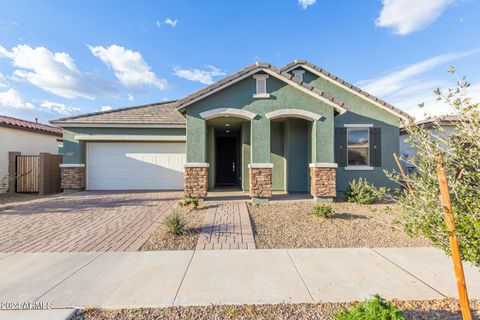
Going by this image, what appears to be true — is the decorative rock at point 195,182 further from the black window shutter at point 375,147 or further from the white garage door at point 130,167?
the black window shutter at point 375,147

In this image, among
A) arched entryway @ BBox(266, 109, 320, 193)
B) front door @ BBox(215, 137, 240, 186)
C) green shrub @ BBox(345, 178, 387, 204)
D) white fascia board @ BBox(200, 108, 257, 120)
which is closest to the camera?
green shrub @ BBox(345, 178, 387, 204)

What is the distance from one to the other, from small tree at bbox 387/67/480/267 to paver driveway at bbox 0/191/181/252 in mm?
4701

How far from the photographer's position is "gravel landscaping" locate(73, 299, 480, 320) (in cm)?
262

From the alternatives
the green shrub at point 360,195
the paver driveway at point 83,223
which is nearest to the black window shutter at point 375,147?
the green shrub at point 360,195

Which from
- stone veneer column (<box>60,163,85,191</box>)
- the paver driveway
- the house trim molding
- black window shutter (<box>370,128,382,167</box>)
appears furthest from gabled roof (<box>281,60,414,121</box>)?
stone veneer column (<box>60,163,85,191</box>)

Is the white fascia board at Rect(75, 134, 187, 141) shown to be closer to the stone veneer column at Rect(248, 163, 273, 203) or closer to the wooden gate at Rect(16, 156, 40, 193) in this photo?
the wooden gate at Rect(16, 156, 40, 193)

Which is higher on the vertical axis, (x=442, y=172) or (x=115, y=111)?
(x=115, y=111)

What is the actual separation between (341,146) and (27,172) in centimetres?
1491

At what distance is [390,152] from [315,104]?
4.66 m

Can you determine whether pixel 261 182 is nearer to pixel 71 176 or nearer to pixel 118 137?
pixel 118 137

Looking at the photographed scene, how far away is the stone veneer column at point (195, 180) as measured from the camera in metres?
7.94

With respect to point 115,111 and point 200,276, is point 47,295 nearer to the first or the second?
point 200,276

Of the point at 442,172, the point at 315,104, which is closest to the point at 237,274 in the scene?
the point at 442,172

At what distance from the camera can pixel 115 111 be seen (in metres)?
11.9
